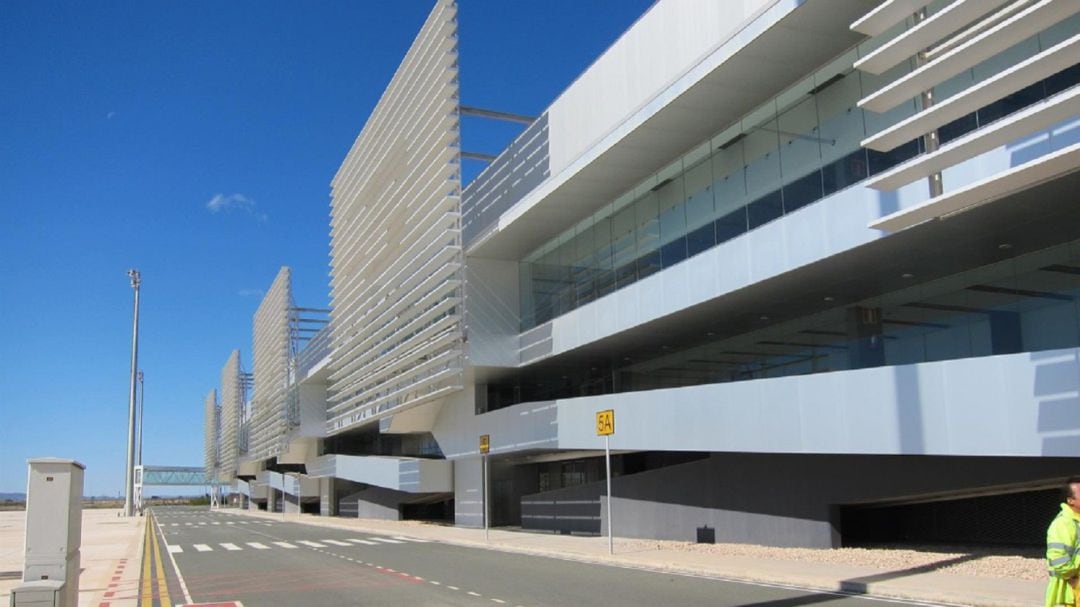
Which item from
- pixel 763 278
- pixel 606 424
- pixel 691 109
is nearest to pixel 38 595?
pixel 606 424

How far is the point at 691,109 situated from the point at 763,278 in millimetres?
4843

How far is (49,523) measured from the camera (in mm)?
9047

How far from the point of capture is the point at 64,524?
9047 mm

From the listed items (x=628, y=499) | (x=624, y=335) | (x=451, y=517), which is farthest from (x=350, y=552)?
(x=451, y=517)

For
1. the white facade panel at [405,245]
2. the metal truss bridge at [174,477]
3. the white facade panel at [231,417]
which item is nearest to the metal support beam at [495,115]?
the white facade panel at [405,245]

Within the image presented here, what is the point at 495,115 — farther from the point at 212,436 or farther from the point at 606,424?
the point at 212,436

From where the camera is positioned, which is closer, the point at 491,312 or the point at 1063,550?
the point at 1063,550

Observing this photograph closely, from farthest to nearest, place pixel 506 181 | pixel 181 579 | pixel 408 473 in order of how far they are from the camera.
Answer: pixel 408 473 < pixel 506 181 < pixel 181 579

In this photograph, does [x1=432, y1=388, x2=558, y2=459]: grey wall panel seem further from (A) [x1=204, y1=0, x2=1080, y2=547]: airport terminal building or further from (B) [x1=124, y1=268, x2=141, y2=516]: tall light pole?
(B) [x1=124, y1=268, x2=141, y2=516]: tall light pole

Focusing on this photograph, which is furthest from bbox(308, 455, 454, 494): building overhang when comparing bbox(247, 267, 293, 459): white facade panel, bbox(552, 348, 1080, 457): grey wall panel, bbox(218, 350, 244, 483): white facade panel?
bbox(218, 350, 244, 483): white facade panel

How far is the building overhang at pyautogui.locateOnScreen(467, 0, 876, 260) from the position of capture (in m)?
18.4

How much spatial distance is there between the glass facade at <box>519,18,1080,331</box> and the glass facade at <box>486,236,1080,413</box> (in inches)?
109

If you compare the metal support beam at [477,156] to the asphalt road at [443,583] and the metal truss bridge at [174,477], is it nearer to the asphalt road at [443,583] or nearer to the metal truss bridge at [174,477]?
the asphalt road at [443,583]

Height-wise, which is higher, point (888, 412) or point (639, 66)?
point (639, 66)
